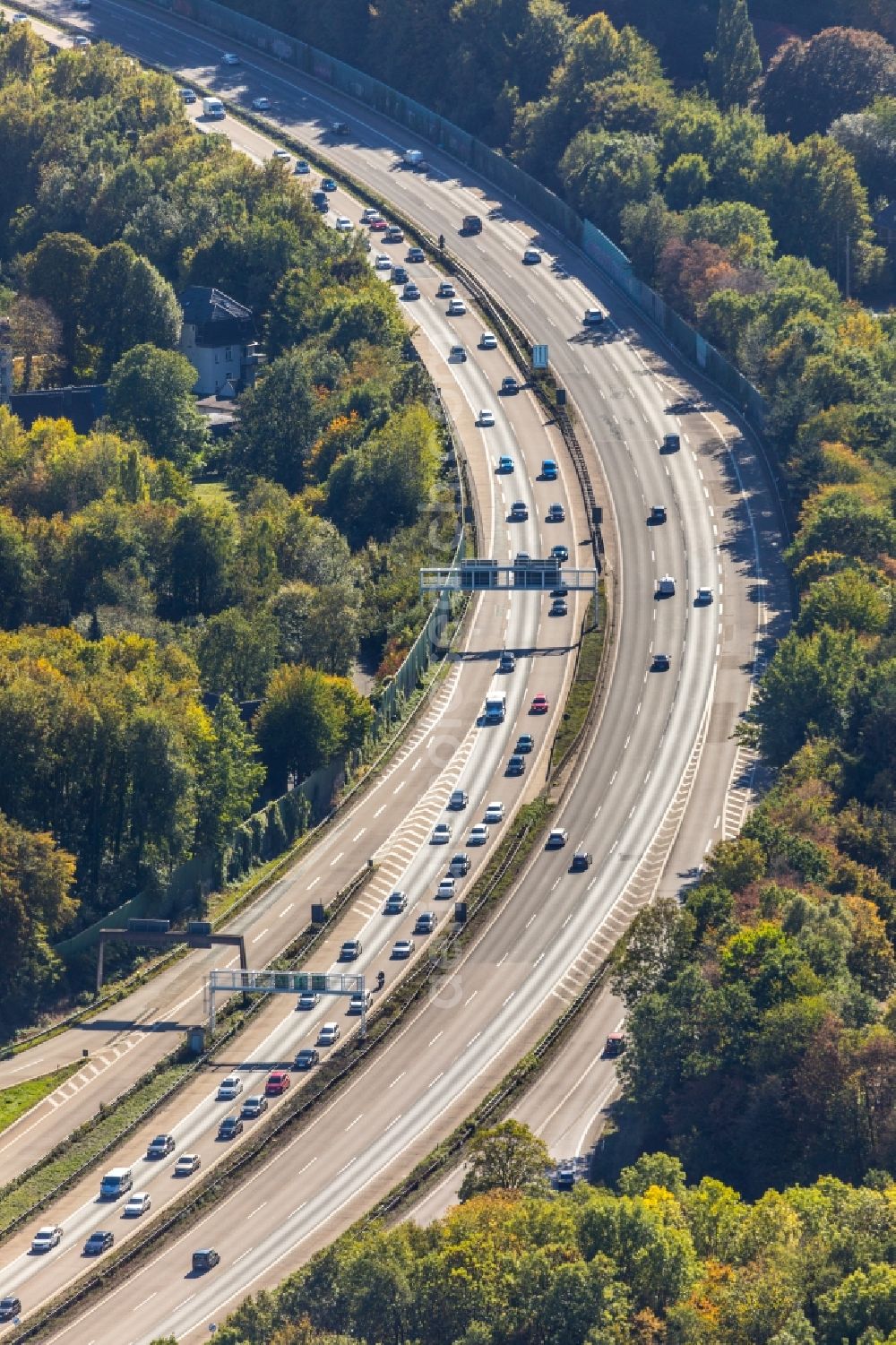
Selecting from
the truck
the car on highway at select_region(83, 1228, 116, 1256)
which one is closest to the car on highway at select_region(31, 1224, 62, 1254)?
the car on highway at select_region(83, 1228, 116, 1256)

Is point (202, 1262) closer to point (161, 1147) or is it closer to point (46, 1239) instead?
point (46, 1239)

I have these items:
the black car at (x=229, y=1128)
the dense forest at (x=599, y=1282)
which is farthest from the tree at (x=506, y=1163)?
the black car at (x=229, y=1128)

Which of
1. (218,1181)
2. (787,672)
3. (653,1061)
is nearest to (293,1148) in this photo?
(218,1181)

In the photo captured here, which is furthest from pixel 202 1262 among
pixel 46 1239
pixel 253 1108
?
pixel 253 1108

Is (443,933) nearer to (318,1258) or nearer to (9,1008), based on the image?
(9,1008)

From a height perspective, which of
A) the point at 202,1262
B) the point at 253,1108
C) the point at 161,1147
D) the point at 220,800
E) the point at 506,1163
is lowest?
the point at 202,1262

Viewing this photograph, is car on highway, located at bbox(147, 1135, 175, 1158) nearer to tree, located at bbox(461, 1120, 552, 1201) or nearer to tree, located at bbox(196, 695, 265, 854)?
tree, located at bbox(461, 1120, 552, 1201)

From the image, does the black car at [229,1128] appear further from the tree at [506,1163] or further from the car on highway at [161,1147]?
the tree at [506,1163]
